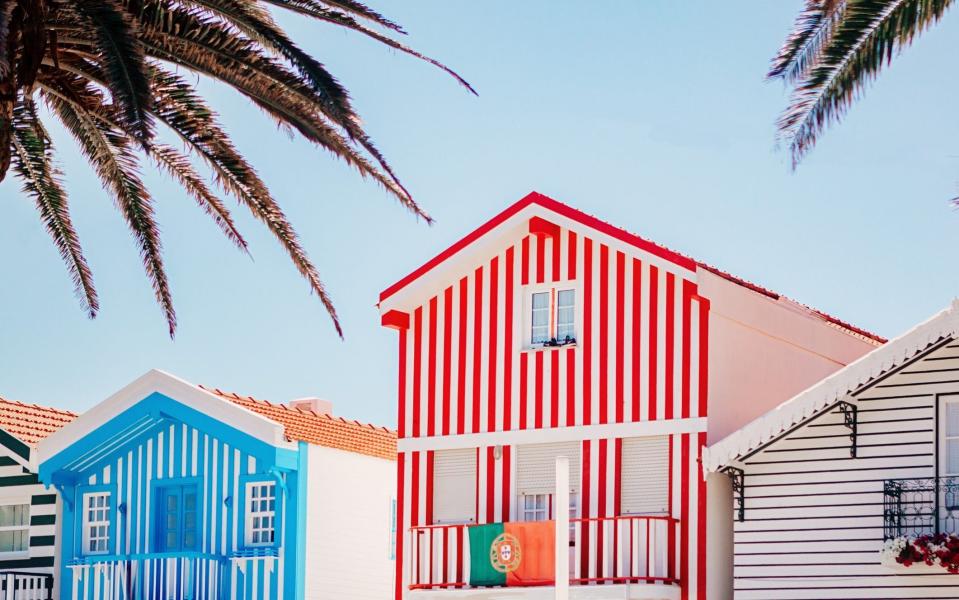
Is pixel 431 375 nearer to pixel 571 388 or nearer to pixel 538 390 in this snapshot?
pixel 538 390

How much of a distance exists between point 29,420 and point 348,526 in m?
6.76

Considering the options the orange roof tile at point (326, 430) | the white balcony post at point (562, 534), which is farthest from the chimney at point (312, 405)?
the white balcony post at point (562, 534)

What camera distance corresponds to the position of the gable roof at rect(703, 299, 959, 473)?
2269 cm

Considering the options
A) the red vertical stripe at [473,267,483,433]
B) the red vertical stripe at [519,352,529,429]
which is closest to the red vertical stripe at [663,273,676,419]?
the red vertical stripe at [519,352,529,429]

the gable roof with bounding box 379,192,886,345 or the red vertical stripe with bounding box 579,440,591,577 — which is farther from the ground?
the gable roof with bounding box 379,192,886,345

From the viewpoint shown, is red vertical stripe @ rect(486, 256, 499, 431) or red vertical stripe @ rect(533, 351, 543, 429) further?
red vertical stripe @ rect(486, 256, 499, 431)

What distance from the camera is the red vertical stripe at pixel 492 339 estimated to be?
2739cm

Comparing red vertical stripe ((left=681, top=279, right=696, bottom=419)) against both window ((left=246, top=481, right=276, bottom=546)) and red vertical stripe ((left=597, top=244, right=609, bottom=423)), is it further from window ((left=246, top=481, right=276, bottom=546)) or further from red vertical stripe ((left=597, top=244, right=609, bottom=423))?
window ((left=246, top=481, right=276, bottom=546))

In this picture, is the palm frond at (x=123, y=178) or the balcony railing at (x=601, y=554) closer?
the palm frond at (x=123, y=178)

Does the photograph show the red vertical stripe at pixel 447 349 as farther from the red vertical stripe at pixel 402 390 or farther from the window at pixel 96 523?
the window at pixel 96 523

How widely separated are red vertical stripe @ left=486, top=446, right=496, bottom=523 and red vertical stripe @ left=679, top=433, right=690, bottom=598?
3257mm

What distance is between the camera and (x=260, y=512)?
2969cm

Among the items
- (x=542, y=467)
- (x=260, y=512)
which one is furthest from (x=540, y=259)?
Answer: (x=260, y=512)

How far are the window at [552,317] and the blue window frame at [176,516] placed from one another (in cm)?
709
